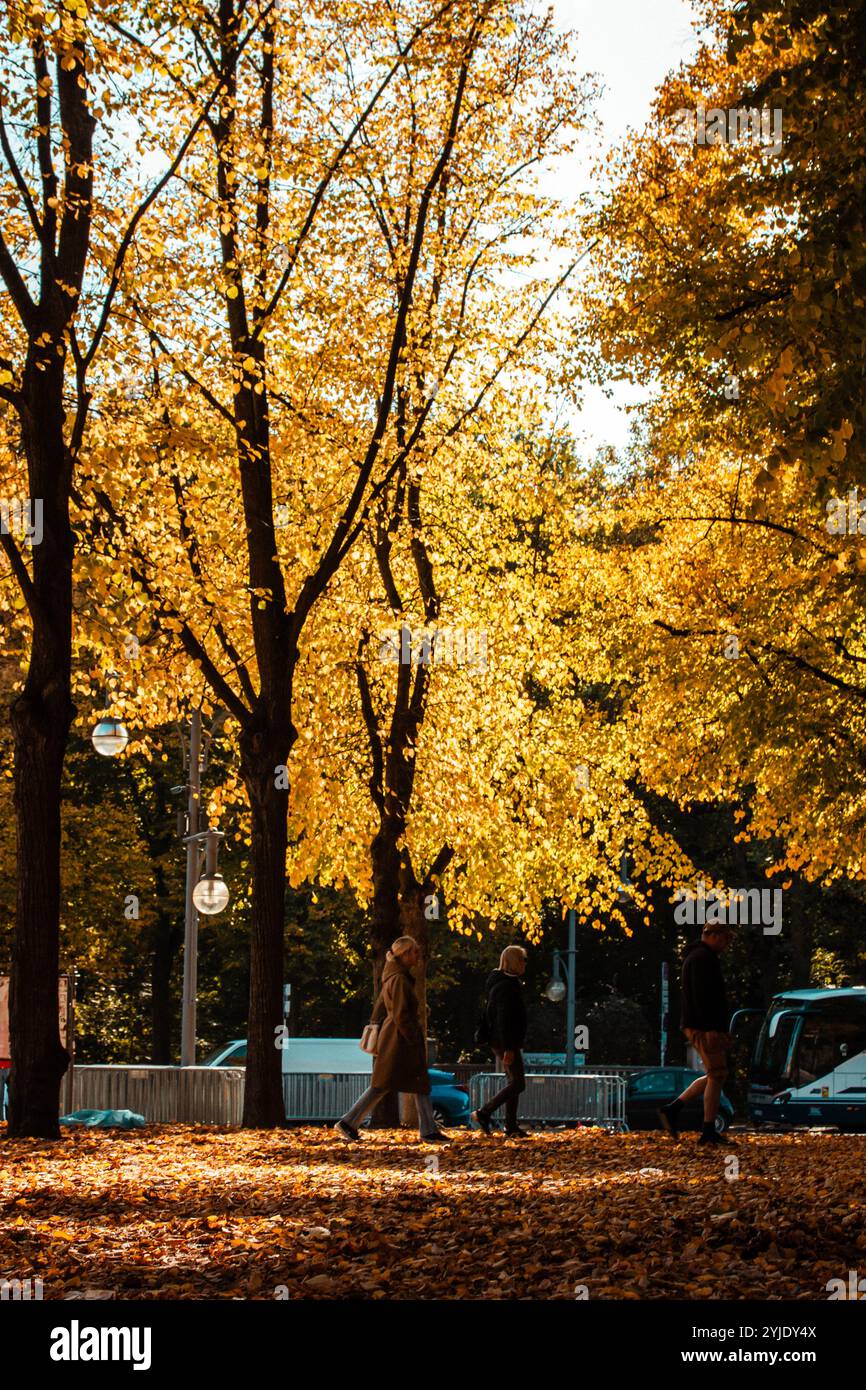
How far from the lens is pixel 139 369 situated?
666 inches

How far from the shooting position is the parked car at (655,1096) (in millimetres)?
37875

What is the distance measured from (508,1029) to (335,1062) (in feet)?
72.3

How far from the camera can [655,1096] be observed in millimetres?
38031

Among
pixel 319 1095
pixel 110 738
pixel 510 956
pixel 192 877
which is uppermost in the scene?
pixel 110 738

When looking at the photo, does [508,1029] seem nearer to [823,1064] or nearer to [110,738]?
[110,738]

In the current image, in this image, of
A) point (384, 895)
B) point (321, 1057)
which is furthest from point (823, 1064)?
point (384, 895)

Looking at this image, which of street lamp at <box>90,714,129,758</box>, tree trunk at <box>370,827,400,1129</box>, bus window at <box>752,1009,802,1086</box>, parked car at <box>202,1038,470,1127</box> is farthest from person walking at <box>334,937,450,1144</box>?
bus window at <box>752,1009,802,1086</box>

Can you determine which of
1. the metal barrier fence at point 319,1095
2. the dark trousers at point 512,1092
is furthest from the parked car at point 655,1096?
the dark trousers at point 512,1092

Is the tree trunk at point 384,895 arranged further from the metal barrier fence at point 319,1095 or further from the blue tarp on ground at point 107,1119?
the metal barrier fence at point 319,1095

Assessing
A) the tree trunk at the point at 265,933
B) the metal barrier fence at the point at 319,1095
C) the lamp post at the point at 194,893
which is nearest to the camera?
the tree trunk at the point at 265,933

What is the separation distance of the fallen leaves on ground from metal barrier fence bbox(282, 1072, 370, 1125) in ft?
67.8

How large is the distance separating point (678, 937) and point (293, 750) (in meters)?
33.2

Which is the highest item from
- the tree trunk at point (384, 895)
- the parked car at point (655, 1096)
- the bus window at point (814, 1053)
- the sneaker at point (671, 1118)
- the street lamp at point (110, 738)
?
the street lamp at point (110, 738)

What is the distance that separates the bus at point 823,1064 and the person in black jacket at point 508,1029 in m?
23.2
